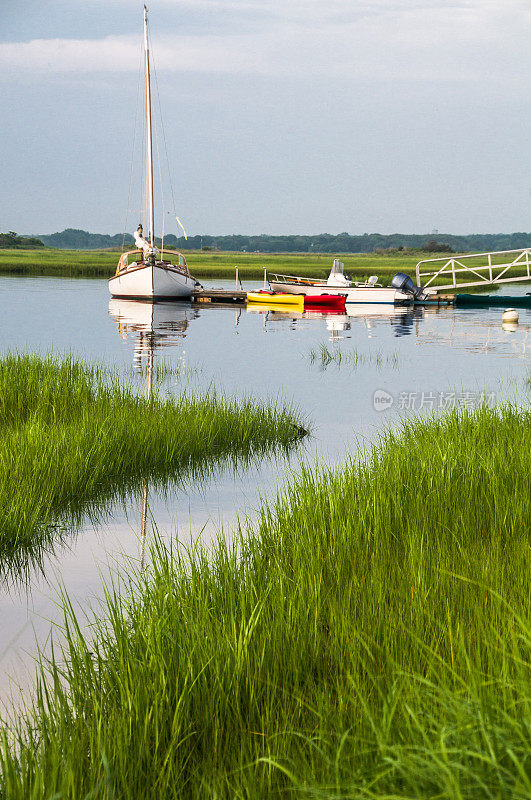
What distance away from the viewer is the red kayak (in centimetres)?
5397

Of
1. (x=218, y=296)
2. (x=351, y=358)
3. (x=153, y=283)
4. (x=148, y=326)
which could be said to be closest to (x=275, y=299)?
(x=218, y=296)

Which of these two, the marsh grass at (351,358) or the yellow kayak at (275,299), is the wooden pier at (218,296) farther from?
the marsh grass at (351,358)

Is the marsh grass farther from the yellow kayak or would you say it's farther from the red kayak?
the yellow kayak

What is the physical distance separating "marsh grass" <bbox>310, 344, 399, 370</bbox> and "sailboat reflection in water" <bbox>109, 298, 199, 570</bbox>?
5.76 meters

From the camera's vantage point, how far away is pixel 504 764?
8.20 ft

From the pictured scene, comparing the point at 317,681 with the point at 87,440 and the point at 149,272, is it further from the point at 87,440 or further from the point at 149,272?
the point at 149,272

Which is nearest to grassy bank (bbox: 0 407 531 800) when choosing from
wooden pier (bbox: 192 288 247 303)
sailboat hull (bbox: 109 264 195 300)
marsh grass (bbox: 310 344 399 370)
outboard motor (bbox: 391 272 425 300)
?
marsh grass (bbox: 310 344 399 370)

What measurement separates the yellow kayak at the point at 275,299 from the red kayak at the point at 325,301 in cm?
68

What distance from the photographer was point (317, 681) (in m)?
4.12

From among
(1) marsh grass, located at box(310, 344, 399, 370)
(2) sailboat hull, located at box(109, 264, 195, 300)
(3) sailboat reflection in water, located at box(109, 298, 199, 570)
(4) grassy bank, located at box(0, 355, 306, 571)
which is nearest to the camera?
(4) grassy bank, located at box(0, 355, 306, 571)

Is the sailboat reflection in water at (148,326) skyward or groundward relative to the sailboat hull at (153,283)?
groundward

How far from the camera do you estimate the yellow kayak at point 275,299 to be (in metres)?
55.3

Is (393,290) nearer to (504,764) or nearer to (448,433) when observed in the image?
(448,433)

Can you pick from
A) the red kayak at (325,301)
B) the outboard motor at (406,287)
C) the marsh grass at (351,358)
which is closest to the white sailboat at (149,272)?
the red kayak at (325,301)
